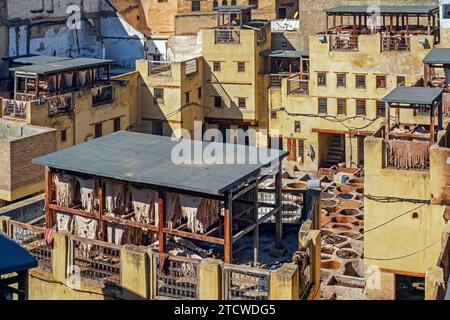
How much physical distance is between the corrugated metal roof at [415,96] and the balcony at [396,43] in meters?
20.7

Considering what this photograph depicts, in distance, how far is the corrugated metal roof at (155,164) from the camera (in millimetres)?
28078

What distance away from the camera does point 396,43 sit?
63.2 meters

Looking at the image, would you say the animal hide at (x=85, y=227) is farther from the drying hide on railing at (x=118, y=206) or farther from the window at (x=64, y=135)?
the window at (x=64, y=135)

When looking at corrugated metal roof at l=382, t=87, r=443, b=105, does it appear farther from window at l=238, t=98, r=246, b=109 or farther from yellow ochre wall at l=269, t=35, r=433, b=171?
window at l=238, t=98, r=246, b=109

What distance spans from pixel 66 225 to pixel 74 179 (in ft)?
5.51

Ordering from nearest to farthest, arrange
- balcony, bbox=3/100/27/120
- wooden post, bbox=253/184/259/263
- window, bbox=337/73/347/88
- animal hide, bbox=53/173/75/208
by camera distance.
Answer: wooden post, bbox=253/184/259/263 → animal hide, bbox=53/173/75/208 → balcony, bbox=3/100/27/120 → window, bbox=337/73/347/88

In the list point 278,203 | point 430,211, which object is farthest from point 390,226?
point 278,203

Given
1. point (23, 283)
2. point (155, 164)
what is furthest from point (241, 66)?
point (23, 283)

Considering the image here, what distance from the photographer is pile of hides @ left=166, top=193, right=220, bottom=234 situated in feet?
93.4

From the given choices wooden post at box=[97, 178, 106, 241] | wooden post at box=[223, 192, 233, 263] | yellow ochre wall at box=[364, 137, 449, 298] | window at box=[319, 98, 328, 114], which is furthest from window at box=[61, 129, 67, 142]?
wooden post at box=[223, 192, 233, 263]

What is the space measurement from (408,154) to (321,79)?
1084 inches

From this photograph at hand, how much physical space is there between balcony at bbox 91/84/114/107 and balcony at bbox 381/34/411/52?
19678mm

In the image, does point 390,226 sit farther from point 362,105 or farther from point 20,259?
point 362,105

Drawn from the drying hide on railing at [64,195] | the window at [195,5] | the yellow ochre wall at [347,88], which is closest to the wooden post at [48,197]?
the drying hide on railing at [64,195]
